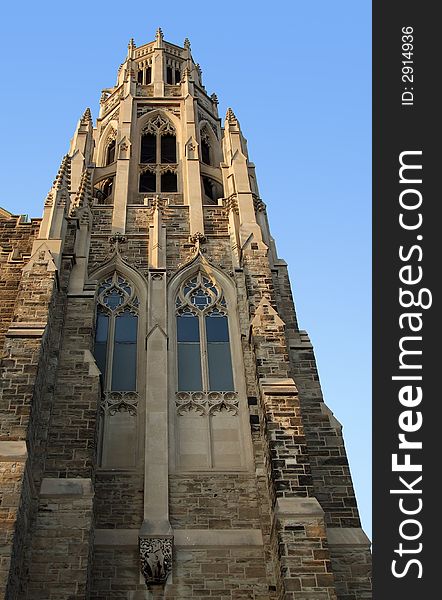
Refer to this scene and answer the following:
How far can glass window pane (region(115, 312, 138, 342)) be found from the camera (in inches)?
725

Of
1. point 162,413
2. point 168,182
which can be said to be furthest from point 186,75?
point 162,413

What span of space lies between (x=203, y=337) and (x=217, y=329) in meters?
0.46

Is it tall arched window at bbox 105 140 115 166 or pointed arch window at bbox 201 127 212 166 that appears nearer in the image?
tall arched window at bbox 105 140 115 166

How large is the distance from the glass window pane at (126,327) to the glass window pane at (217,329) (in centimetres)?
180

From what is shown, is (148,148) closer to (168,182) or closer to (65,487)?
(168,182)

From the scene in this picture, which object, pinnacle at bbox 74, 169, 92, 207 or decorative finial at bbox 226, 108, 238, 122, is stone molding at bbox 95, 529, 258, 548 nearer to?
pinnacle at bbox 74, 169, 92, 207

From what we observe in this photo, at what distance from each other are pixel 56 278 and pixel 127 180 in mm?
6717

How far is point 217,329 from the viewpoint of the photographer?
18656 mm

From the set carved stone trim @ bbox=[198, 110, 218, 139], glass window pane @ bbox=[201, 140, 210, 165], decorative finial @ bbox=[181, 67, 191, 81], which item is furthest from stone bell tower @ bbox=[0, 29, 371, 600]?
decorative finial @ bbox=[181, 67, 191, 81]

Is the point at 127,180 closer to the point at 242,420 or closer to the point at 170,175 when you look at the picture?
the point at 170,175

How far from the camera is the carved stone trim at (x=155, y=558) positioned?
1373 centimetres

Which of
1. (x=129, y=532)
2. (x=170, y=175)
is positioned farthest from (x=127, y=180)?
(x=129, y=532)

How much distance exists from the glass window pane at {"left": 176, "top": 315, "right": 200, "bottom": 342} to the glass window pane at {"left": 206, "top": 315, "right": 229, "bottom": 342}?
0.95 ft

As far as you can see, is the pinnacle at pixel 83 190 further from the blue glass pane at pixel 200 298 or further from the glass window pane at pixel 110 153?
the blue glass pane at pixel 200 298
